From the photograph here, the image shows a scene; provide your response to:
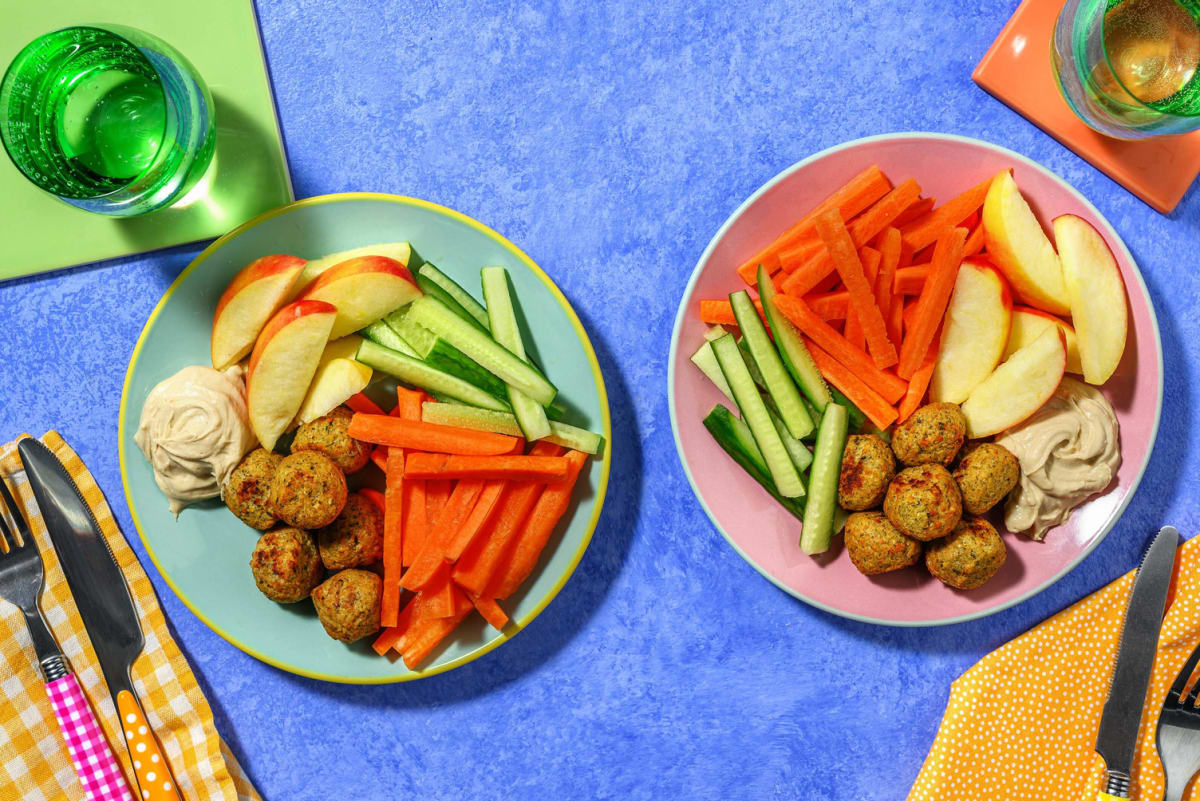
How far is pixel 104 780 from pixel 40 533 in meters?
0.54

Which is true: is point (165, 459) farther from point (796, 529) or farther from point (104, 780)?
point (796, 529)

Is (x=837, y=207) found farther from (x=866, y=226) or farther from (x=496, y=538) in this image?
(x=496, y=538)

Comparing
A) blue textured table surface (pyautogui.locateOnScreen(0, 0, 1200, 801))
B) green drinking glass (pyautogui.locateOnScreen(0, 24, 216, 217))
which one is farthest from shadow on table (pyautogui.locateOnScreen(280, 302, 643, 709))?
green drinking glass (pyautogui.locateOnScreen(0, 24, 216, 217))

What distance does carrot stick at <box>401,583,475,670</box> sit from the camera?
4.99 ft

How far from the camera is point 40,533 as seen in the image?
167cm

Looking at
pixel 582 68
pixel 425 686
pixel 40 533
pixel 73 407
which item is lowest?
pixel 425 686

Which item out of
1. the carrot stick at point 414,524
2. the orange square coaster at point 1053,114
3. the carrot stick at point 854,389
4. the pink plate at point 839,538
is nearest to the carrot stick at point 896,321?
the carrot stick at point 854,389

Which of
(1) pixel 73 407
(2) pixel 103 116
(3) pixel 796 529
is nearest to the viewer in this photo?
(2) pixel 103 116

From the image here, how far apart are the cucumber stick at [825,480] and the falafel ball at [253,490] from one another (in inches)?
38.3

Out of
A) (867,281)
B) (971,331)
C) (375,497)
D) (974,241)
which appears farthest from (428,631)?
(974,241)

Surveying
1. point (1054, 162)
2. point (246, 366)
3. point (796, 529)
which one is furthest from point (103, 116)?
point (1054, 162)

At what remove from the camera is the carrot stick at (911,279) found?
149 centimetres

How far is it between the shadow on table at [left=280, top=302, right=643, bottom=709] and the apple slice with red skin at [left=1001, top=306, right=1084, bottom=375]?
0.73m

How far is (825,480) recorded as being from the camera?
149 cm
